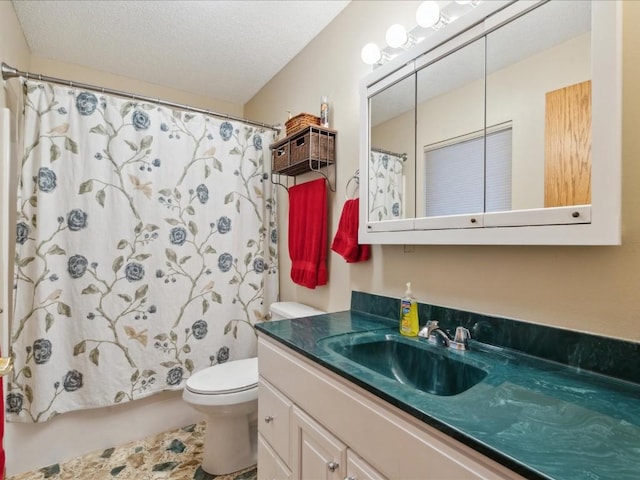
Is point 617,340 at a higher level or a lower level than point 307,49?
lower

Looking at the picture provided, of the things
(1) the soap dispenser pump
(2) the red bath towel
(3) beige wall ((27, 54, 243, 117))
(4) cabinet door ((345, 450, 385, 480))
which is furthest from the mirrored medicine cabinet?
(3) beige wall ((27, 54, 243, 117))

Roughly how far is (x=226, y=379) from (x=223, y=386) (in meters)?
0.08

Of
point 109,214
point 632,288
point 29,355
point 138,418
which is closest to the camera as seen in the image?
point 632,288

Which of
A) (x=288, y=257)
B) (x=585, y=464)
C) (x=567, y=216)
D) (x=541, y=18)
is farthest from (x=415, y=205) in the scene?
(x=288, y=257)

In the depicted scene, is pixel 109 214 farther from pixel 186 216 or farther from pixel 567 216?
pixel 567 216

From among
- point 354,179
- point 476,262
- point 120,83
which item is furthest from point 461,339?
point 120,83

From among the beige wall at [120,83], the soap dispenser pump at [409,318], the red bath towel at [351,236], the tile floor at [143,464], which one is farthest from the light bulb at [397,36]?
the tile floor at [143,464]

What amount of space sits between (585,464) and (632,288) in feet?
1.66

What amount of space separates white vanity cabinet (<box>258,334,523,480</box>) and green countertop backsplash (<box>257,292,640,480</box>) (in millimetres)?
36

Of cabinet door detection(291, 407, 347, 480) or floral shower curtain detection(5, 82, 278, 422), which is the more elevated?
floral shower curtain detection(5, 82, 278, 422)

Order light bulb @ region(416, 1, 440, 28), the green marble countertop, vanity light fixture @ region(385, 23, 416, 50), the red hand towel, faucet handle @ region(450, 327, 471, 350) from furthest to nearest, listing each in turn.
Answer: the red hand towel, vanity light fixture @ region(385, 23, 416, 50), light bulb @ region(416, 1, 440, 28), faucet handle @ region(450, 327, 471, 350), the green marble countertop

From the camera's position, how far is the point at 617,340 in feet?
2.68

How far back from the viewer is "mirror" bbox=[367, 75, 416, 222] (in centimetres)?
133

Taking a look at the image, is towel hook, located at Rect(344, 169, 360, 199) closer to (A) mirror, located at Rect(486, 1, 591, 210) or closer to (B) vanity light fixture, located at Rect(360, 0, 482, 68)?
(B) vanity light fixture, located at Rect(360, 0, 482, 68)
